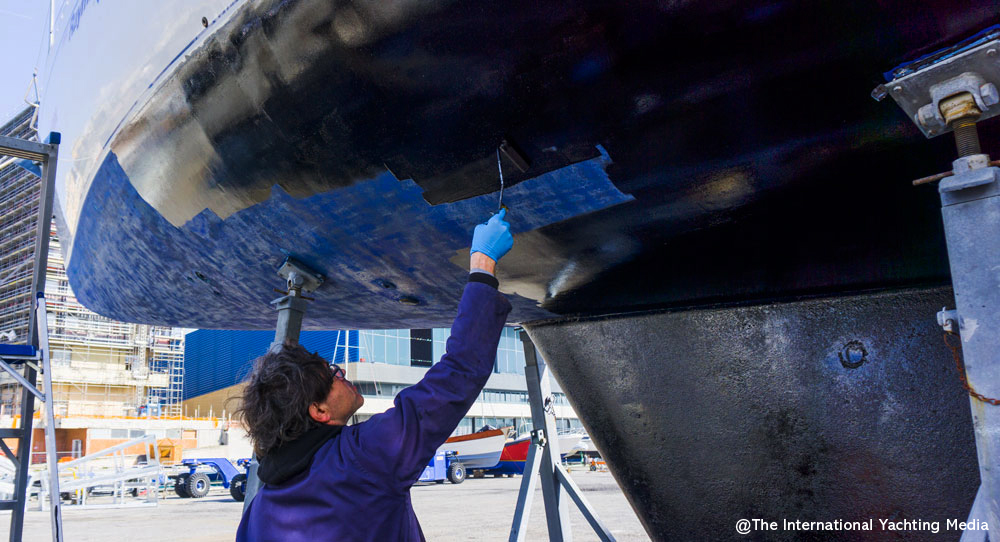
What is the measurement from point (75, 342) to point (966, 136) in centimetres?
4376

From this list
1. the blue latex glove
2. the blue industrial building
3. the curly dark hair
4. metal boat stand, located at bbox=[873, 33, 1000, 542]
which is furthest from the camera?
the blue industrial building

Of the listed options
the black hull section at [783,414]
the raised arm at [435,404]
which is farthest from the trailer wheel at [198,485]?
the raised arm at [435,404]

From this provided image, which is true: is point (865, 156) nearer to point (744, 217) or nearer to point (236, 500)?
point (744, 217)

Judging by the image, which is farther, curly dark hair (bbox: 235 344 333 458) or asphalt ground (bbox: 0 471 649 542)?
asphalt ground (bbox: 0 471 649 542)

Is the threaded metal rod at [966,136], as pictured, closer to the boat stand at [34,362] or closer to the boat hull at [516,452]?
the boat stand at [34,362]

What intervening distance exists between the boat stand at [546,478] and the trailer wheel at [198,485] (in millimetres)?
14885

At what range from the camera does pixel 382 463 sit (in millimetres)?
1379

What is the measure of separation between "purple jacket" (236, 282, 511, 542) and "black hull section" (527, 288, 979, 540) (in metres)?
1.74

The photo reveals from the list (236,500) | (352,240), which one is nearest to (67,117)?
(352,240)

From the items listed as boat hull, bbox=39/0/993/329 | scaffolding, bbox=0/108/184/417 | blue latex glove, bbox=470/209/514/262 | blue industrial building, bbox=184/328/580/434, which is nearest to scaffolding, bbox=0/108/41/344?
scaffolding, bbox=0/108/184/417

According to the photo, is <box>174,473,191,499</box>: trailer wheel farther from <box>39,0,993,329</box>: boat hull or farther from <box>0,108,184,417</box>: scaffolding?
<box>0,108,184,417</box>: scaffolding

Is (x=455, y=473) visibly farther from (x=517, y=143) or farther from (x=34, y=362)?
(x=517, y=143)

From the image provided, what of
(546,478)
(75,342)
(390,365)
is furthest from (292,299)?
(75,342)

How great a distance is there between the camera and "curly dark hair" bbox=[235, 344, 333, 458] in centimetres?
154
